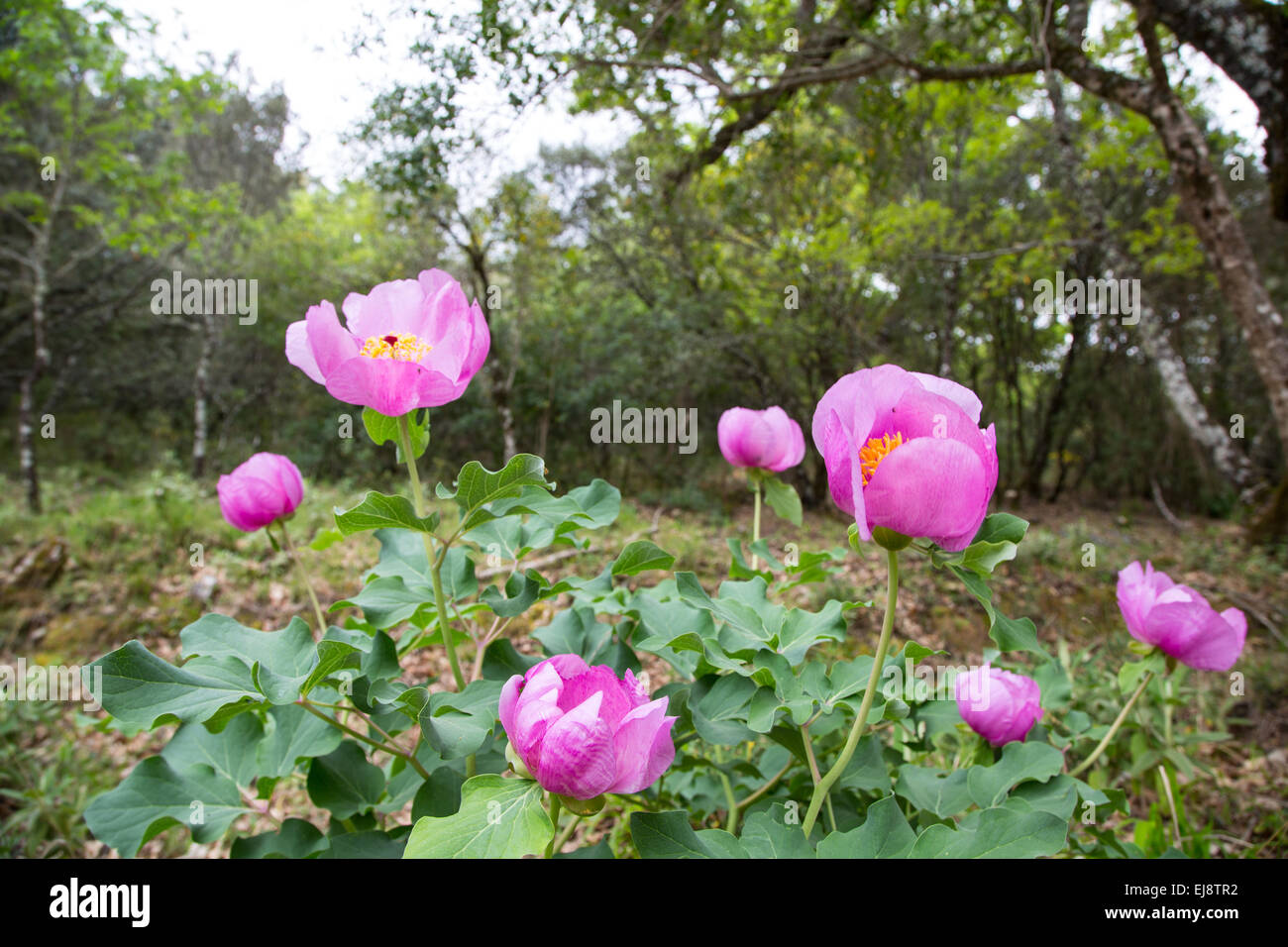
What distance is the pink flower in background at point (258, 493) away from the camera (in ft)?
3.34

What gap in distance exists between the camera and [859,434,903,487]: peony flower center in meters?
0.59

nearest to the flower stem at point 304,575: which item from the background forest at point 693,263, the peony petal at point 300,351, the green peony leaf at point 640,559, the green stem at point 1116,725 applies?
the peony petal at point 300,351

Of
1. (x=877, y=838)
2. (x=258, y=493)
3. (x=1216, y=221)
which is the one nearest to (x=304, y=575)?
(x=258, y=493)

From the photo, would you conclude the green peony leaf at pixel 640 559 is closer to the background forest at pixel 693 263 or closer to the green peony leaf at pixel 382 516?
the green peony leaf at pixel 382 516

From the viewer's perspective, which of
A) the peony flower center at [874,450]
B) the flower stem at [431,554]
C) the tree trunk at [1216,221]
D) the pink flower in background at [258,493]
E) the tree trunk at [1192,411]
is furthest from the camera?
the tree trunk at [1192,411]

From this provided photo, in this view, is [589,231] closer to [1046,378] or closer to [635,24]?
[635,24]

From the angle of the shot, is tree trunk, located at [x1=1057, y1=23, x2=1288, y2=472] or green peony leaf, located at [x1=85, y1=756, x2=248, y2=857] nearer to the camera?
green peony leaf, located at [x1=85, y1=756, x2=248, y2=857]

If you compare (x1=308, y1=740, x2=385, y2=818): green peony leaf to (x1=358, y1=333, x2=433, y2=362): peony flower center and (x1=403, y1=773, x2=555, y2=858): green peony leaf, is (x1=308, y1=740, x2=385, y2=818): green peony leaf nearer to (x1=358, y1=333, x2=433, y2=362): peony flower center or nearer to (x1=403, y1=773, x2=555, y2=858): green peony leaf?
(x1=403, y1=773, x2=555, y2=858): green peony leaf

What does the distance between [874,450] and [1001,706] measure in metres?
0.54

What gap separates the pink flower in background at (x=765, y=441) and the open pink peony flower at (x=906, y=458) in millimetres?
482

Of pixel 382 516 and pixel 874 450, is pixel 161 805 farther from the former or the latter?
pixel 874 450

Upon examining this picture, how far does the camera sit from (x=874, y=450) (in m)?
0.61

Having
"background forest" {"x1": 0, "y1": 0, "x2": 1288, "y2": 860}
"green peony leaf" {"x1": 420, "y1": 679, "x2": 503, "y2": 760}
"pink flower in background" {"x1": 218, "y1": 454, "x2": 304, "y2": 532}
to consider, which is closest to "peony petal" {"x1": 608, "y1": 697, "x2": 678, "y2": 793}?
"green peony leaf" {"x1": 420, "y1": 679, "x2": 503, "y2": 760}
